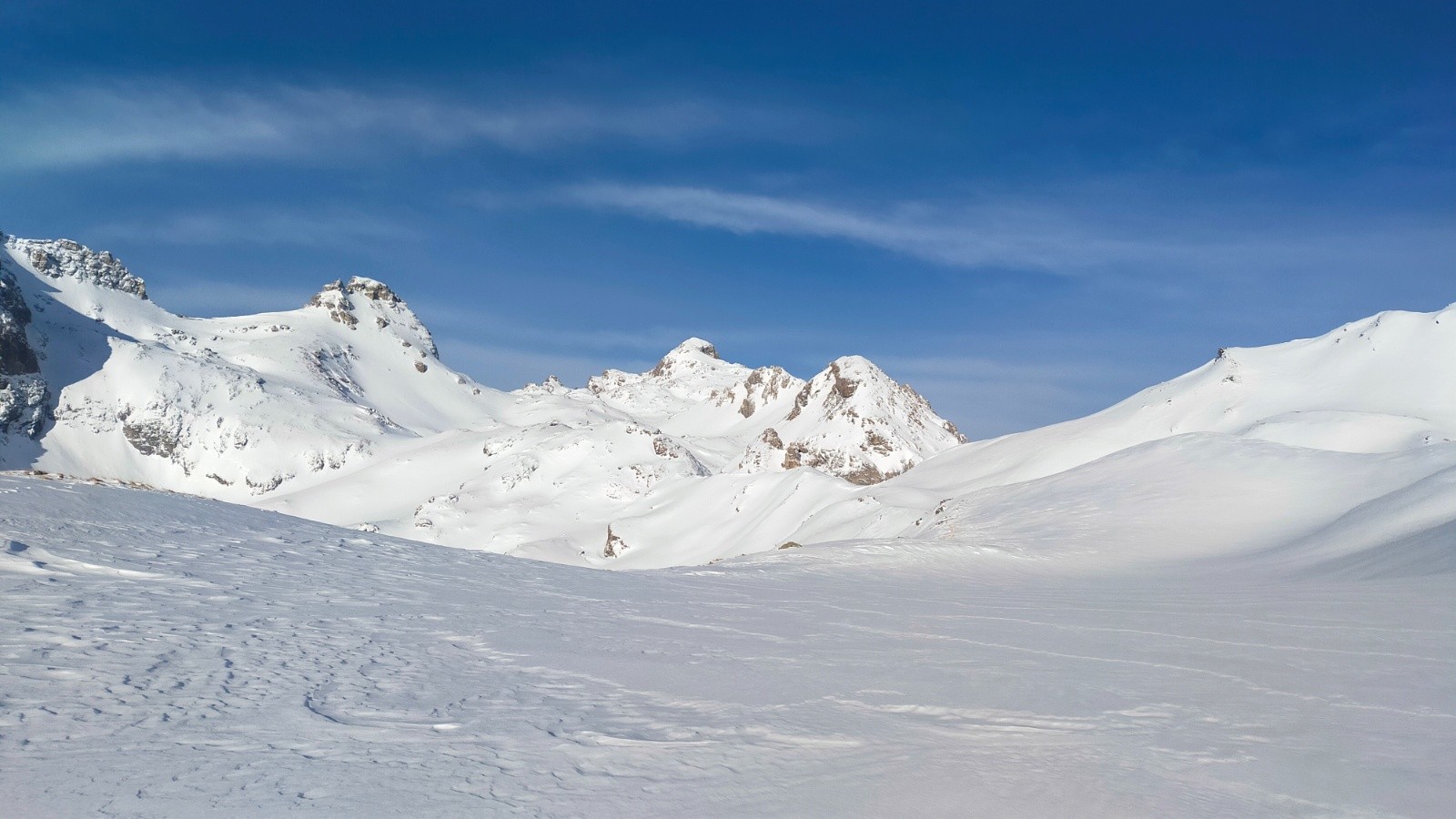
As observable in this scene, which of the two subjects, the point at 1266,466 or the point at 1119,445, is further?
the point at 1119,445

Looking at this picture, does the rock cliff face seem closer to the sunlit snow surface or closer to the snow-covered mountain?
the snow-covered mountain

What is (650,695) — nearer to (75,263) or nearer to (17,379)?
(17,379)

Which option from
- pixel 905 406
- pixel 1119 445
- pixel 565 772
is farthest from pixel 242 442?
pixel 565 772

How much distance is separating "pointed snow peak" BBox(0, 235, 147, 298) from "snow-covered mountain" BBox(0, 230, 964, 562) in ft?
1.08

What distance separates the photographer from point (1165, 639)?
29.2 feet

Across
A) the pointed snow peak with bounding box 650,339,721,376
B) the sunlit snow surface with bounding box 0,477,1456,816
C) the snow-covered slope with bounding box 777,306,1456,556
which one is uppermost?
the pointed snow peak with bounding box 650,339,721,376

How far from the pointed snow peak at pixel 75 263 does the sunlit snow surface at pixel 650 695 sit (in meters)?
168

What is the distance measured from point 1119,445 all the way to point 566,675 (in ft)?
131

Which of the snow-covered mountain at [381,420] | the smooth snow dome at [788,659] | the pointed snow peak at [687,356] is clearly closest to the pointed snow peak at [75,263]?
the snow-covered mountain at [381,420]

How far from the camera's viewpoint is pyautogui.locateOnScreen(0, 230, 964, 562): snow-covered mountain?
69.3m

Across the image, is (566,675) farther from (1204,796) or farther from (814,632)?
(1204,796)

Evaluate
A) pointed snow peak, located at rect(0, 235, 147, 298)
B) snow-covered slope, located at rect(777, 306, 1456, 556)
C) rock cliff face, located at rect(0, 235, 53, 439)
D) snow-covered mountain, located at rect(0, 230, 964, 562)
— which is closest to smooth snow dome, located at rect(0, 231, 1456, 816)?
snow-covered slope, located at rect(777, 306, 1456, 556)

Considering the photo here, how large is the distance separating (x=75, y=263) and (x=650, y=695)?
17979 centimetres

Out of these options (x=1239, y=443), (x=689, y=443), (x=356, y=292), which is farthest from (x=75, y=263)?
(x=1239, y=443)
